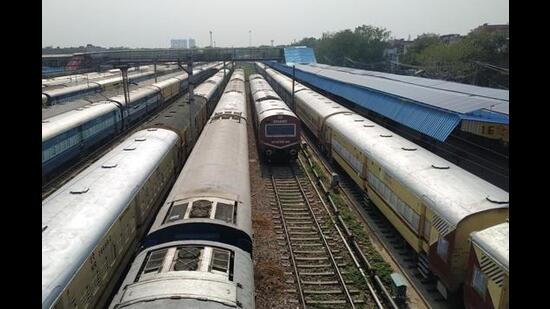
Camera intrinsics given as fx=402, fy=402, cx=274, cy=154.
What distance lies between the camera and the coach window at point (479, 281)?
31.9 feet

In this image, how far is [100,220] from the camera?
1043cm

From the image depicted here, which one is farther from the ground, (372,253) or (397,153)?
(397,153)

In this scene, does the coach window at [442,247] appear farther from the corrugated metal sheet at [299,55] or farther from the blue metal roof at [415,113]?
the corrugated metal sheet at [299,55]

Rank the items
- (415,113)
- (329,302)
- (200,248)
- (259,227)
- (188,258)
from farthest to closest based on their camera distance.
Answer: (415,113), (259,227), (329,302), (200,248), (188,258)

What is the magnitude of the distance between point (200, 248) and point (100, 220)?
339 centimetres

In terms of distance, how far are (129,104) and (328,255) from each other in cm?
2593

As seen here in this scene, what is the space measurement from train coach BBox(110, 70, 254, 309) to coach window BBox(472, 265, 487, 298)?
18.5ft

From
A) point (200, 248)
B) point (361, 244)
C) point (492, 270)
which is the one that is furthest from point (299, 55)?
point (200, 248)

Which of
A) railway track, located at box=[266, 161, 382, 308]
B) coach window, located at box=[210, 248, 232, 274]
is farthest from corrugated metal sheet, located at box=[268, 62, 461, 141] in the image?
coach window, located at box=[210, 248, 232, 274]

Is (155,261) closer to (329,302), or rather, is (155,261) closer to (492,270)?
(329,302)

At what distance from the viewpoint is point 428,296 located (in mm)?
13086

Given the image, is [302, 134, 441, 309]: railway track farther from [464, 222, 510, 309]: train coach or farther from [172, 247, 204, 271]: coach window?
[172, 247, 204, 271]: coach window
